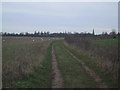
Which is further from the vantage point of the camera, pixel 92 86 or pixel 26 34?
pixel 26 34

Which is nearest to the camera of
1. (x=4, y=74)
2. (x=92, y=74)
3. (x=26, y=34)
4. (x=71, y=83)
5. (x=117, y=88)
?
(x=117, y=88)

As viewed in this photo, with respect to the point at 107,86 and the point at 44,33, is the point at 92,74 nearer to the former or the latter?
the point at 107,86

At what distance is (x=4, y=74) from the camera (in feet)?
41.4

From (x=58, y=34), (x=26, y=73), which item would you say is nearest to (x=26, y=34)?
(x=58, y=34)

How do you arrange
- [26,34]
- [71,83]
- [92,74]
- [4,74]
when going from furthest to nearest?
1. [26,34]
2. [92,74]
3. [4,74]
4. [71,83]

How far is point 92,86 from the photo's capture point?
10438 millimetres

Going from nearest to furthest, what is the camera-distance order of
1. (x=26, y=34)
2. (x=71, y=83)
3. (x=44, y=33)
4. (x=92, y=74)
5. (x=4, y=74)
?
(x=71, y=83)
(x=4, y=74)
(x=92, y=74)
(x=26, y=34)
(x=44, y=33)

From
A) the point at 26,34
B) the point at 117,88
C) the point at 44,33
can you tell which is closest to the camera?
the point at 117,88

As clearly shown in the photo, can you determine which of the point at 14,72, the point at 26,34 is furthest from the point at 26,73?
the point at 26,34

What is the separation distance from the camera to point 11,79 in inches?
464

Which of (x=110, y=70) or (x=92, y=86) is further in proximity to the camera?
(x=110, y=70)

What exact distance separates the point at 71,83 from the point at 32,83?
189cm

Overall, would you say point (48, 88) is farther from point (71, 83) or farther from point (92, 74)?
point (92, 74)

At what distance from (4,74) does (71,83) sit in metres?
3.80
